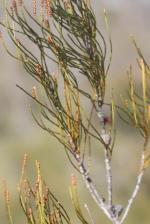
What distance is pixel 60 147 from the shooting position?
2364cm

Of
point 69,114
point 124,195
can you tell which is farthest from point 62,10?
point 124,195

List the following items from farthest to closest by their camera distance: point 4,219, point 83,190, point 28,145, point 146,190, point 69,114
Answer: point 28,145
point 146,190
point 83,190
point 4,219
point 69,114

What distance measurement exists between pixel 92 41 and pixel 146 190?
18.4 meters

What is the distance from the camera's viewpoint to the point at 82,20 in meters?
3.95

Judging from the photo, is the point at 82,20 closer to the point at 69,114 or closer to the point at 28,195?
the point at 69,114

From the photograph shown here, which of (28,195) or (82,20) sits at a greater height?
(82,20)

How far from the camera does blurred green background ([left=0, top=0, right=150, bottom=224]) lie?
2069cm

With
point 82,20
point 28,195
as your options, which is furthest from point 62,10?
point 28,195

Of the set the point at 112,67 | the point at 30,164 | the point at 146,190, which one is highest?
the point at 112,67

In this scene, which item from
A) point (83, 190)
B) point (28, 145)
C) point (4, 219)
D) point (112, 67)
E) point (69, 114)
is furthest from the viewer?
point (112, 67)

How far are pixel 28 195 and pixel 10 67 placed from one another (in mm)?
26845

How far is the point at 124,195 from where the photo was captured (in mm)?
20938

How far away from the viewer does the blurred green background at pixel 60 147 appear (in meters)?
20.7

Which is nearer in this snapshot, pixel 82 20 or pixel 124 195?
pixel 82 20
